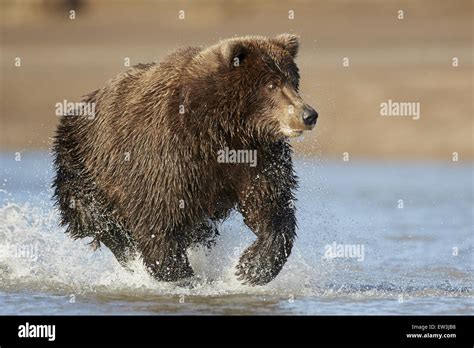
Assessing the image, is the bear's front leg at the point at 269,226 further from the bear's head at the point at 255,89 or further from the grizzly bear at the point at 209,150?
the bear's head at the point at 255,89

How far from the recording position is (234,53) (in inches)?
364

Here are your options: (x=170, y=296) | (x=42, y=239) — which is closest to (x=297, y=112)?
(x=170, y=296)

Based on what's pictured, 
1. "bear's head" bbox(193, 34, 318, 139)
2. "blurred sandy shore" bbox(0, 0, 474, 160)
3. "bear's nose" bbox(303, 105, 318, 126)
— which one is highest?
"blurred sandy shore" bbox(0, 0, 474, 160)

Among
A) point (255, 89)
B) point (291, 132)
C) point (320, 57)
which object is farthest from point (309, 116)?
point (320, 57)

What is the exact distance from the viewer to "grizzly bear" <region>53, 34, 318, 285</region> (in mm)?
9297

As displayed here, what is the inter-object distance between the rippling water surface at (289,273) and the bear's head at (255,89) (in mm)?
1320

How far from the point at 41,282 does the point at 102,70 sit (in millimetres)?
19556

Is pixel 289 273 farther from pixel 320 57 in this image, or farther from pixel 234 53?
pixel 320 57

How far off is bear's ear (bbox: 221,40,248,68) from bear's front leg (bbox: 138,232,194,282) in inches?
61.5

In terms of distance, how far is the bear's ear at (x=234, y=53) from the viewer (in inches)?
364

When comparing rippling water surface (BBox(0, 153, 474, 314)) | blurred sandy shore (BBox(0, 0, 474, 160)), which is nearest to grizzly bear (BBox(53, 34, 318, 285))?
rippling water surface (BBox(0, 153, 474, 314))

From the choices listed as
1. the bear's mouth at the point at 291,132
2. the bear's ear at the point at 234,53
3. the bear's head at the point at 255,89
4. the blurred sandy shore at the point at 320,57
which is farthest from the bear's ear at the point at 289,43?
the blurred sandy shore at the point at 320,57

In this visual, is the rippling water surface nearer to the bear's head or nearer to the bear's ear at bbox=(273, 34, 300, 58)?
the bear's head

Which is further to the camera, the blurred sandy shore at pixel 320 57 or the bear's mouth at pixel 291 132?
the blurred sandy shore at pixel 320 57
